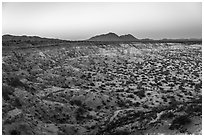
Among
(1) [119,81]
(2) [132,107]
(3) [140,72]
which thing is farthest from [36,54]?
(2) [132,107]

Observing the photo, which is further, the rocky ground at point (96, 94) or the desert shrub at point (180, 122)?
the rocky ground at point (96, 94)

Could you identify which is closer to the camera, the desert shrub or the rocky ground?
the desert shrub

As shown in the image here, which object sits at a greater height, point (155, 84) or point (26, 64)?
point (26, 64)

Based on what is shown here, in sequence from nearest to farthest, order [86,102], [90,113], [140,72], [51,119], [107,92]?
[51,119]
[90,113]
[86,102]
[107,92]
[140,72]

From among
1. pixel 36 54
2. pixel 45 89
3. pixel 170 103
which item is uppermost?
pixel 36 54

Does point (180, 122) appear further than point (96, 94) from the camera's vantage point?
No

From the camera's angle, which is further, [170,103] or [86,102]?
[170,103]

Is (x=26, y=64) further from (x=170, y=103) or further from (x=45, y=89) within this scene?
(x=170, y=103)

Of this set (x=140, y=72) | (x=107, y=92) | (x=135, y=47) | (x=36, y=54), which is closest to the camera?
(x=107, y=92)
